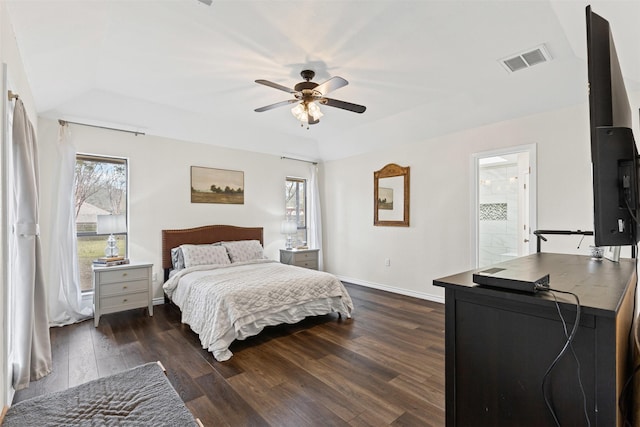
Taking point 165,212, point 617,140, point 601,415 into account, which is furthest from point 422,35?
point 165,212

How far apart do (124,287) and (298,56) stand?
10.7ft

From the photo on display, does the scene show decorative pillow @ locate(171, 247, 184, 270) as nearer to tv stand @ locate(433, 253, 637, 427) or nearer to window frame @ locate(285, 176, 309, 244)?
window frame @ locate(285, 176, 309, 244)

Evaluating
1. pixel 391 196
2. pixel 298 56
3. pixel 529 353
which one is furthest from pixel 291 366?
pixel 391 196

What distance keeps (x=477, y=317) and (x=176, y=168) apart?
4.43m

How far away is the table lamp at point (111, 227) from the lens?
360cm

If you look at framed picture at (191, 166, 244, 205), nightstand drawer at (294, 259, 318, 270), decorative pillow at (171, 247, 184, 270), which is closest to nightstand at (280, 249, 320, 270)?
nightstand drawer at (294, 259, 318, 270)

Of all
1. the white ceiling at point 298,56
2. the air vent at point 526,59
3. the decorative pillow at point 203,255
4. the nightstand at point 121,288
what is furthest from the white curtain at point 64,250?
the air vent at point 526,59

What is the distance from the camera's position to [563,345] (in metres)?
0.98

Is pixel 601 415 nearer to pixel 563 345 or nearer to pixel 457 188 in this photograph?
pixel 563 345

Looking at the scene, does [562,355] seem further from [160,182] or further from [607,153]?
[160,182]

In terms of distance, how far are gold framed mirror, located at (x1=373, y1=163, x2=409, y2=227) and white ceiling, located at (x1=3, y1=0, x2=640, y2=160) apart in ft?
2.89

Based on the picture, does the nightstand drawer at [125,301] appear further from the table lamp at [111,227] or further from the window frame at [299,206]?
the window frame at [299,206]

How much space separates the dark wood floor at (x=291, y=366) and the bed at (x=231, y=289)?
188 mm

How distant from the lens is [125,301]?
142 inches
